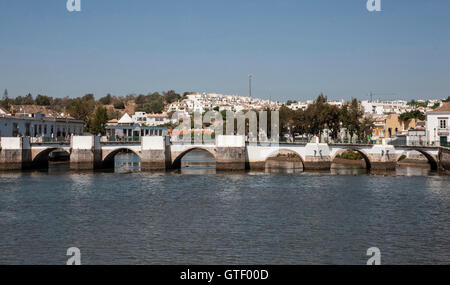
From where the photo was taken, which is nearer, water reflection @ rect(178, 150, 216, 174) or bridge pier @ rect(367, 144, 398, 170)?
bridge pier @ rect(367, 144, 398, 170)

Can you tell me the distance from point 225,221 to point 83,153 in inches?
1678

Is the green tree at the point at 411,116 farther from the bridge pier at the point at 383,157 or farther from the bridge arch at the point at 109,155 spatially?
the bridge arch at the point at 109,155

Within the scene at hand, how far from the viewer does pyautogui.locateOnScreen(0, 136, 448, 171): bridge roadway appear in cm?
7231

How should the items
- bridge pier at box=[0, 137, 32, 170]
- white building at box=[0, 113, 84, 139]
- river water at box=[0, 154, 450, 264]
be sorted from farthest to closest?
white building at box=[0, 113, 84, 139]
bridge pier at box=[0, 137, 32, 170]
river water at box=[0, 154, 450, 264]

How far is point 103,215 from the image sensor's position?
128 feet

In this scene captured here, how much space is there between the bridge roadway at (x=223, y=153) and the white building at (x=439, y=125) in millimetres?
10050

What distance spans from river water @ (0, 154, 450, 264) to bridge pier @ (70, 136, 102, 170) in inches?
504

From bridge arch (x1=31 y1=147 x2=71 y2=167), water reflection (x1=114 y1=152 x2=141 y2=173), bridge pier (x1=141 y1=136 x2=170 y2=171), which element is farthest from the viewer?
bridge arch (x1=31 y1=147 x2=71 y2=167)

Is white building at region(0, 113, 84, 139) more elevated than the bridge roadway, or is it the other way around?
white building at region(0, 113, 84, 139)

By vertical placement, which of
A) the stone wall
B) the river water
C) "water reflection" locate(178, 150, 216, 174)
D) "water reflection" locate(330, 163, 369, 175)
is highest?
the stone wall

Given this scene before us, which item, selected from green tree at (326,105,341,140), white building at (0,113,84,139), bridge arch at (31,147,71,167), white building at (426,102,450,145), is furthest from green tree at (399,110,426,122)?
bridge arch at (31,147,71,167)

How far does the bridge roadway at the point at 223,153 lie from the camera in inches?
2847

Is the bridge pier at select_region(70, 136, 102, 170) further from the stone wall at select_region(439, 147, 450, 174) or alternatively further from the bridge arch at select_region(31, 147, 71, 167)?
the stone wall at select_region(439, 147, 450, 174)
